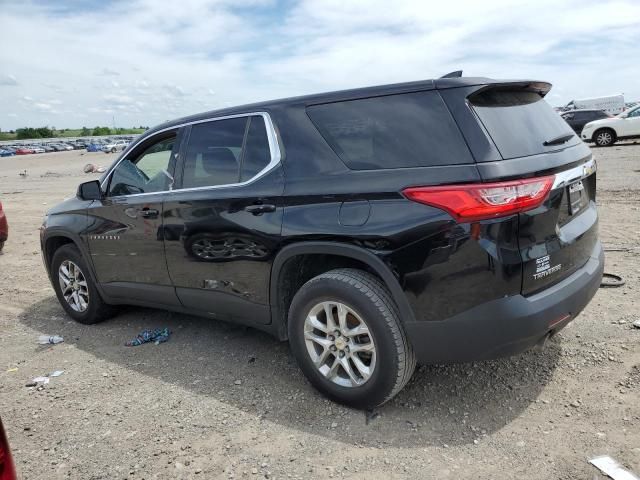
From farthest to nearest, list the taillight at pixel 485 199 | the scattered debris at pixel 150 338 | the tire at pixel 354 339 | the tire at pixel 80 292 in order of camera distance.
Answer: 1. the tire at pixel 80 292
2. the scattered debris at pixel 150 338
3. the tire at pixel 354 339
4. the taillight at pixel 485 199

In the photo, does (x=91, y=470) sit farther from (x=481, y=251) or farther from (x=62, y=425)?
(x=481, y=251)

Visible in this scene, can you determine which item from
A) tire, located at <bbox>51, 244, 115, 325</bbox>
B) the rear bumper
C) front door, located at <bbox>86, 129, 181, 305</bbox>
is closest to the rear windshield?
the rear bumper

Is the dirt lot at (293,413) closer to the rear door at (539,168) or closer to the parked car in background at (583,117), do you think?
the rear door at (539,168)

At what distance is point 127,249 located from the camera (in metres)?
4.31

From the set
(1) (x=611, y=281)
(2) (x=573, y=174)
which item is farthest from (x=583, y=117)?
(2) (x=573, y=174)

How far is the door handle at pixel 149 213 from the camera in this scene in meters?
4.01

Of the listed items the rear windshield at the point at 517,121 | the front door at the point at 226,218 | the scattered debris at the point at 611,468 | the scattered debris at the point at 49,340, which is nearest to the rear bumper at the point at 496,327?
the scattered debris at the point at 611,468

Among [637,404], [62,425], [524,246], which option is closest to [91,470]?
[62,425]

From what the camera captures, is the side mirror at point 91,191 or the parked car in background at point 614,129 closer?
the side mirror at point 91,191

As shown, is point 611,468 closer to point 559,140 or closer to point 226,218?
point 559,140

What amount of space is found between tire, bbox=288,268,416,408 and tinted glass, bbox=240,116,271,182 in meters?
0.86

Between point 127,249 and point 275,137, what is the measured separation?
69.2 inches

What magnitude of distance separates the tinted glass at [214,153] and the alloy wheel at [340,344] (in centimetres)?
111

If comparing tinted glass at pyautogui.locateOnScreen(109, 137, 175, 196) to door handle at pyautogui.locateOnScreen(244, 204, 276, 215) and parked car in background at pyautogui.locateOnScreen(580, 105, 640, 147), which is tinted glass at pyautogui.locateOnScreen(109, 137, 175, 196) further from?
parked car in background at pyautogui.locateOnScreen(580, 105, 640, 147)
